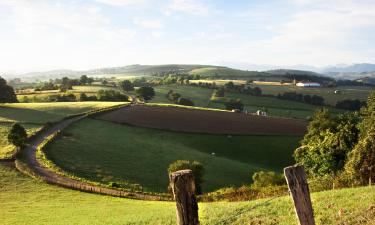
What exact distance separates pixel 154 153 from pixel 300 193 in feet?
214

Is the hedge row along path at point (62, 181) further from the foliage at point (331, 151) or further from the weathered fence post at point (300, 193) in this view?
the weathered fence post at point (300, 193)

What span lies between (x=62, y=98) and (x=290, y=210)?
125647 mm

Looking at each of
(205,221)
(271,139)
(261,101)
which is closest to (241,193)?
(205,221)

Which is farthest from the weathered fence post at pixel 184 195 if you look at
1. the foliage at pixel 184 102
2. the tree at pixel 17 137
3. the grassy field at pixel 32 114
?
the foliage at pixel 184 102

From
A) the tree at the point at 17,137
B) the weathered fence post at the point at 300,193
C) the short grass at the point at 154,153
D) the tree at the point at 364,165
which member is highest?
the weathered fence post at the point at 300,193

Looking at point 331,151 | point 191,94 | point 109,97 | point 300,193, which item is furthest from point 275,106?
point 300,193

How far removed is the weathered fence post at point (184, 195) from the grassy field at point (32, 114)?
199 feet

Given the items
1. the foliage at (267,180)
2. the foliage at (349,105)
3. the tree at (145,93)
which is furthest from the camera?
the foliage at (349,105)

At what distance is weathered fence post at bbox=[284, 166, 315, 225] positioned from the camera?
9.05 m

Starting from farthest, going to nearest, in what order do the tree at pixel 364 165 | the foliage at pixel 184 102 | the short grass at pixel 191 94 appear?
the short grass at pixel 191 94, the foliage at pixel 184 102, the tree at pixel 364 165

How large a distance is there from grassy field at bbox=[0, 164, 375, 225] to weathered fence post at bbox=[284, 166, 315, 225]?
24.8 feet

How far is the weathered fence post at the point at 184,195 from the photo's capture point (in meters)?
8.24

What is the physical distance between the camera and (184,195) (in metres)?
8.30

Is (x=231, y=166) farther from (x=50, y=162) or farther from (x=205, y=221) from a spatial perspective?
(x=205, y=221)
